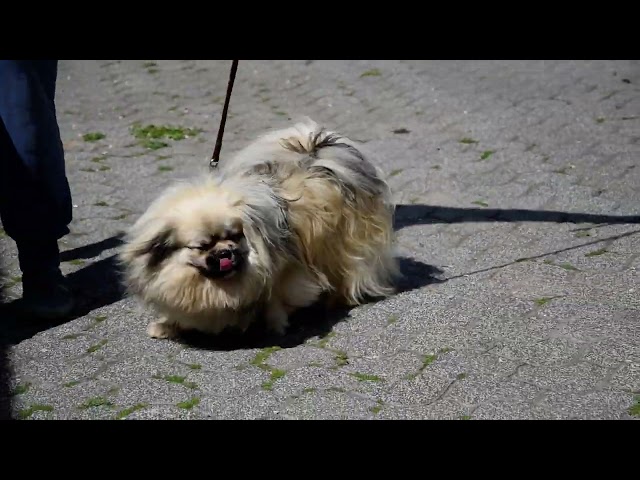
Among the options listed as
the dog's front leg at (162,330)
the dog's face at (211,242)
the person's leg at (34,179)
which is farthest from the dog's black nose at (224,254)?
the person's leg at (34,179)

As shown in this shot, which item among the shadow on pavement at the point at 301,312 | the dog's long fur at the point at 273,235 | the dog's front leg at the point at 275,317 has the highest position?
the dog's long fur at the point at 273,235

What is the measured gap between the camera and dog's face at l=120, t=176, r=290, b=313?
412cm

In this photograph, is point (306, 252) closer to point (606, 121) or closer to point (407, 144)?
point (407, 144)

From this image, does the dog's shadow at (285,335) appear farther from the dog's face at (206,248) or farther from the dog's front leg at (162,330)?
the dog's face at (206,248)

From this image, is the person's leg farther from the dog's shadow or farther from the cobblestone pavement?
the dog's shadow

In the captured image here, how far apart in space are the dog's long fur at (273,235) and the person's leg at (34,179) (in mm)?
540

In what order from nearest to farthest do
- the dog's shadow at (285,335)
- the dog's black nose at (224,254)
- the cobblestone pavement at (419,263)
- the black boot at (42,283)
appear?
the cobblestone pavement at (419,263)
the dog's black nose at (224,254)
the dog's shadow at (285,335)
the black boot at (42,283)

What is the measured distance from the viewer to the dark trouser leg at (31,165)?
447 centimetres

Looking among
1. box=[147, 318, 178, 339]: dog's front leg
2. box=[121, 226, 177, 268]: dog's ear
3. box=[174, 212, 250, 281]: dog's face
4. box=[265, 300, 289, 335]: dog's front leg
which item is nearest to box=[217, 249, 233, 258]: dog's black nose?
box=[174, 212, 250, 281]: dog's face

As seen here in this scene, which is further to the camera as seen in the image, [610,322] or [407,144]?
[407,144]
